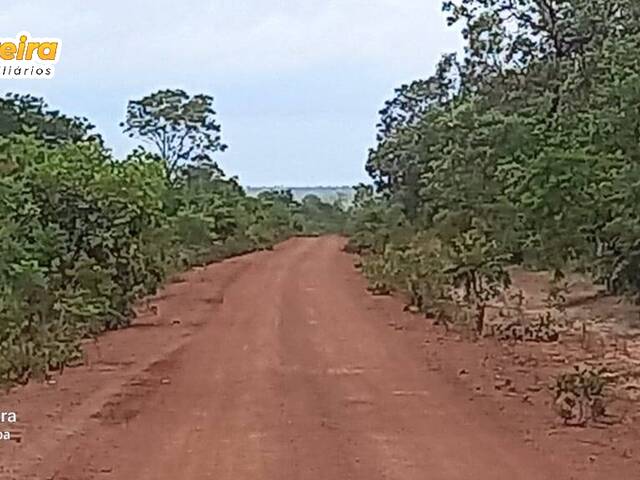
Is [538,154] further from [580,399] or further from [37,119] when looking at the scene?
[37,119]

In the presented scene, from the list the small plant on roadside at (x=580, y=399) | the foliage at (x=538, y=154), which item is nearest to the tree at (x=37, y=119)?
the foliage at (x=538, y=154)

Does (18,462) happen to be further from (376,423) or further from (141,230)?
(141,230)

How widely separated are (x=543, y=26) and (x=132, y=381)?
21.8m

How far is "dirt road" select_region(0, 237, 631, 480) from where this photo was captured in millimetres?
9336

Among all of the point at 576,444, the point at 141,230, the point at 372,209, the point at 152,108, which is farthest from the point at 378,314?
the point at 152,108

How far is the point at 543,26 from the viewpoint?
3309 cm

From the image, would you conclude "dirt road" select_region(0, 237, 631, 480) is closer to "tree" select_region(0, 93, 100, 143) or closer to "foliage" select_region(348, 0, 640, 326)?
"foliage" select_region(348, 0, 640, 326)

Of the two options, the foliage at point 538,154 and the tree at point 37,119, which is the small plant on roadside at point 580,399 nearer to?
the foliage at point 538,154

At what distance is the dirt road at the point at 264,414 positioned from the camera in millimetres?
9336

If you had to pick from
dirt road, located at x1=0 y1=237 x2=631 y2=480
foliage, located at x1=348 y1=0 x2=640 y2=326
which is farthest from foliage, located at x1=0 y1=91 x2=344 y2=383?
foliage, located at x1=348 y1=0 x2=640 y2=326

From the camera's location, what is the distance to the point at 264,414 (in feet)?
38.3

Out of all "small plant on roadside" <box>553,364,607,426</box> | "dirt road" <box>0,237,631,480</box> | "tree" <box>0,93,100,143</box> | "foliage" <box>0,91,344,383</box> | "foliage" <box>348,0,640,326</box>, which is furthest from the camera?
"tree" <box>0,93,100,143</box>

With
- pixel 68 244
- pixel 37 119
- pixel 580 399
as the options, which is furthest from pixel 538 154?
pixel 37 119

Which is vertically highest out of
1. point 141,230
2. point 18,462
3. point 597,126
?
point 597,126
